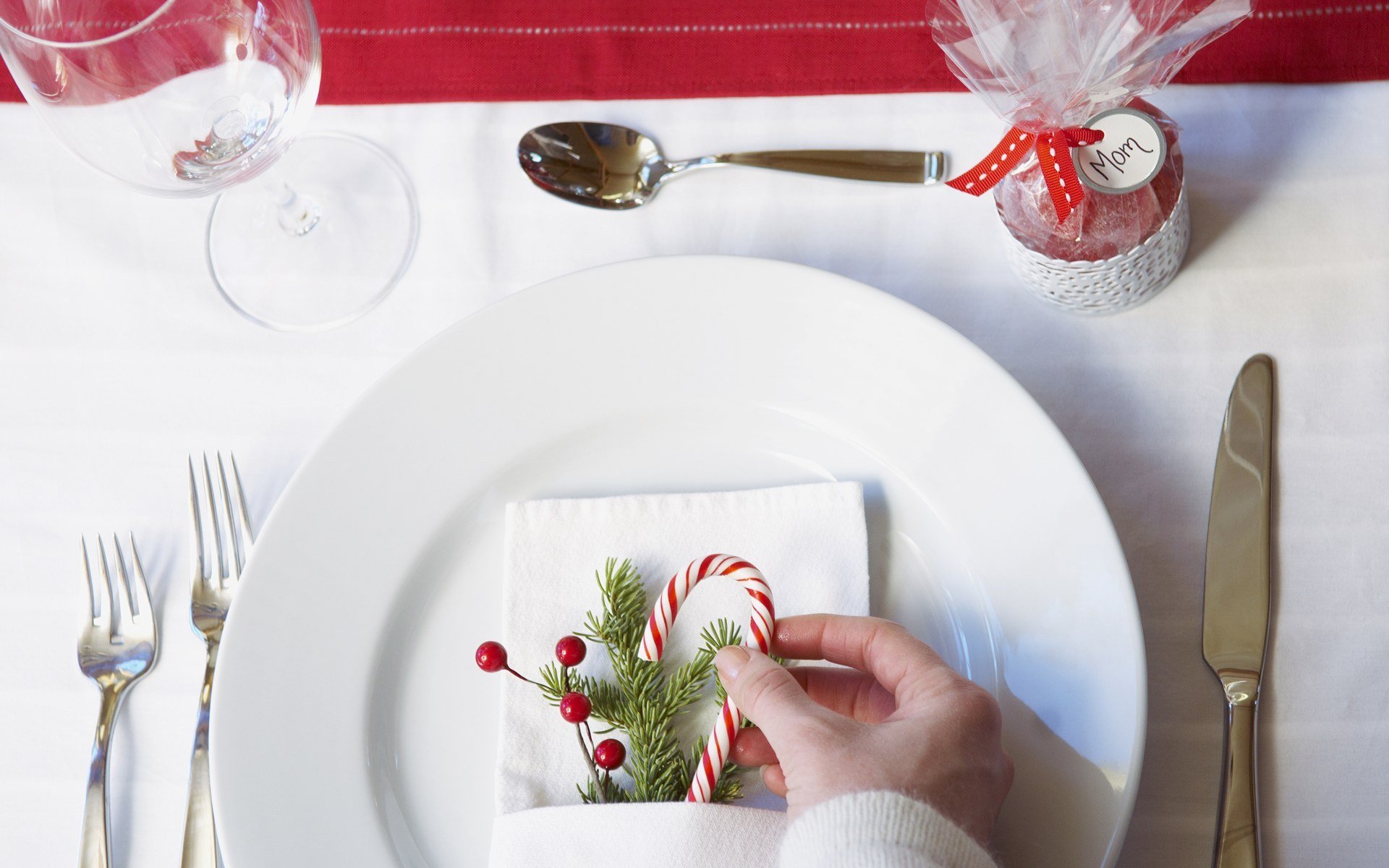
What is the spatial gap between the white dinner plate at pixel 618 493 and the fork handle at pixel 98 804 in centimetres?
14

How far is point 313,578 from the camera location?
72cm

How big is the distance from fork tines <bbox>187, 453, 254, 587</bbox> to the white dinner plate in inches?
3.5

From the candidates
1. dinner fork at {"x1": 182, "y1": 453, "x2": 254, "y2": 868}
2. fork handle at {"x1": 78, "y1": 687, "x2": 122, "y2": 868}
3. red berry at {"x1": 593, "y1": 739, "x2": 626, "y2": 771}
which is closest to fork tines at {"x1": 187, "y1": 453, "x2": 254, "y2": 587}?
dinner fork at {"x1": 182, "y1": 453, "x2": 254, "y2": 868}

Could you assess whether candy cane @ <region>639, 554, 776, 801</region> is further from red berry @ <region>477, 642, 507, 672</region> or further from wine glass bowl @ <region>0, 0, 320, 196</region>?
wine glass bowl @ <region>0, 0, 320, 196</region>

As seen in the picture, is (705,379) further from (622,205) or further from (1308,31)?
(1308,31)

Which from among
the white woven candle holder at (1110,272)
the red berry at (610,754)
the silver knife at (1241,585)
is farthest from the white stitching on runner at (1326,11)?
the red berry at (610,754)

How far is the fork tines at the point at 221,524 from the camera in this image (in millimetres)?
784

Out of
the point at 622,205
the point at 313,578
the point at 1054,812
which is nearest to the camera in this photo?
the point at 1054,812

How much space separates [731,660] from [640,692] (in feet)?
0.29

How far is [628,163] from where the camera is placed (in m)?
0.85

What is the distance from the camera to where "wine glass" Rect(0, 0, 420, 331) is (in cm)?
66

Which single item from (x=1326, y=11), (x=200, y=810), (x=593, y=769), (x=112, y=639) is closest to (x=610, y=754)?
(x=593, y=769)

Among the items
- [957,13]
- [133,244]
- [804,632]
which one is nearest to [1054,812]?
[804,632]

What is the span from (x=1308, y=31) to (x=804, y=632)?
0.64m
